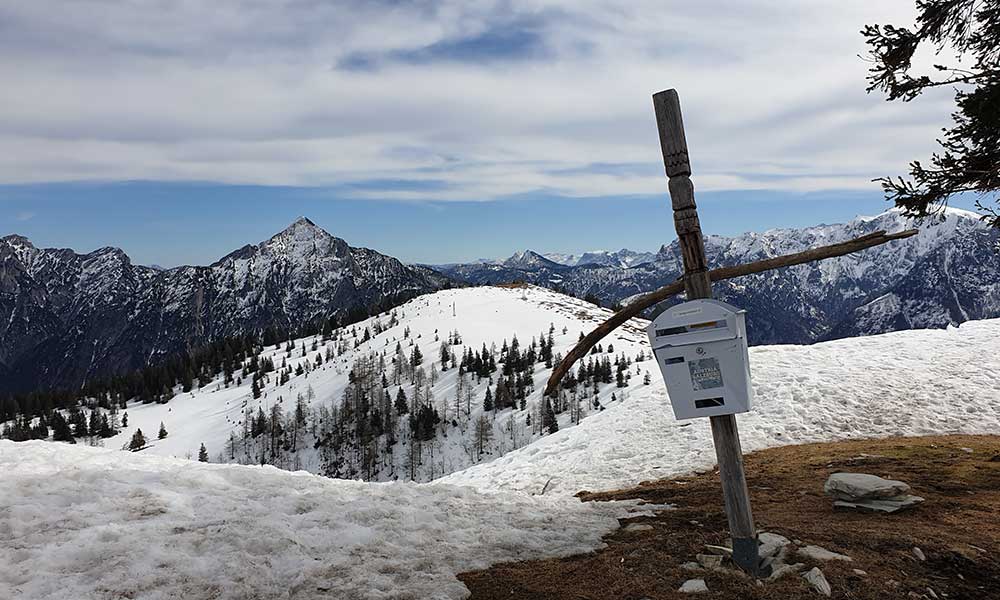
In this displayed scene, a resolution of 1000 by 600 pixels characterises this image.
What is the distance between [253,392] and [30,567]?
209573 millimetres

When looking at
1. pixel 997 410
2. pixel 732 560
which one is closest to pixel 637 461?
pixel 732 560

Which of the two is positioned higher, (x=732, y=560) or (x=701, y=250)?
(x=701, y=250)

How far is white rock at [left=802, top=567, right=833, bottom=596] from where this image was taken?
6.32 meters

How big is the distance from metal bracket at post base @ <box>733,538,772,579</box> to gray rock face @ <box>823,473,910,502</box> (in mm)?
4143

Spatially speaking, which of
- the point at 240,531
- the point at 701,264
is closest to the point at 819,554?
the point at 701,264

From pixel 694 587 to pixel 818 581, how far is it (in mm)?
1415

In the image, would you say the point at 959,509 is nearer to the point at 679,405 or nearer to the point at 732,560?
the point at 732,560

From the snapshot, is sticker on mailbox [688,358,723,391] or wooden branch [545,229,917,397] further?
wooden branch [545,229,917,397]

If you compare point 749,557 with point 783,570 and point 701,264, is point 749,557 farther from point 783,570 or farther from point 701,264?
point 701,264

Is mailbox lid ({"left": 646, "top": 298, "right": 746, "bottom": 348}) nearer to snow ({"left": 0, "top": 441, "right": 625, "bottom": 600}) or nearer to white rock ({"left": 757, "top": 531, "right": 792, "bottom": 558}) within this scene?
white rock ({"left": 757, "top": 531, "right": 792, "bottom": 558})

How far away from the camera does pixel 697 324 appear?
6391mm

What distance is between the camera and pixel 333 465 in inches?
5925

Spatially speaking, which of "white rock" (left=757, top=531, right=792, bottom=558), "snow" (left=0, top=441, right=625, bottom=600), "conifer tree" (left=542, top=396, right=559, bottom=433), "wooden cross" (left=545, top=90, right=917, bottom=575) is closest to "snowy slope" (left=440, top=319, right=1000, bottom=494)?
"snow" (left=0, top=441, right=625, bottom=600)

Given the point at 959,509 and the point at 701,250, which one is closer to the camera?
the point at 701,250
